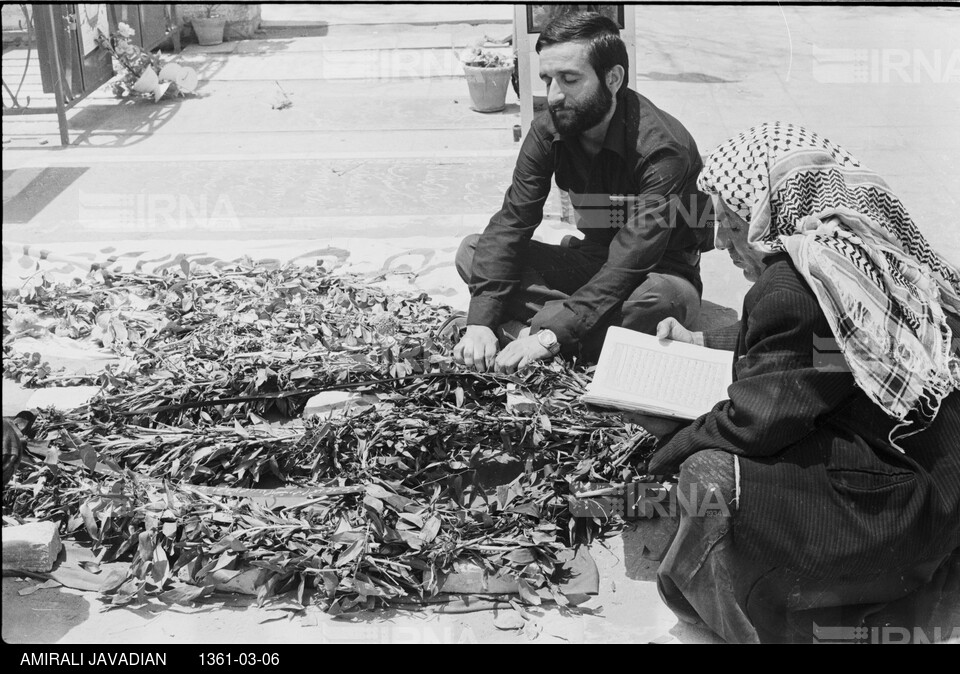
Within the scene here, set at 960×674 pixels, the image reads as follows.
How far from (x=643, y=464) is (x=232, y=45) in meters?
8.86

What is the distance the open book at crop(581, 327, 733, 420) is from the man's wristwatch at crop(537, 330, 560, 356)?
663 millimetres

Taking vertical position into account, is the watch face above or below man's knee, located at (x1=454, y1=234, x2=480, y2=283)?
below

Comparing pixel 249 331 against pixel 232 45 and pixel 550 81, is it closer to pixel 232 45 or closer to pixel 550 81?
pixel 550 81

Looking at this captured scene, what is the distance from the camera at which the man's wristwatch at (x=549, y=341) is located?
3.67 metres

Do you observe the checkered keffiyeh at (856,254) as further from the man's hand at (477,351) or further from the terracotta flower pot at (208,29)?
the terracotta flower pot at (208,29)

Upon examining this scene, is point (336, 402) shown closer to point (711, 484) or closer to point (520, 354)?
point (520, 354)

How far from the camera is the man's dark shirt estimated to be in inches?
150

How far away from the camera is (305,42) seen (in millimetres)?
10727

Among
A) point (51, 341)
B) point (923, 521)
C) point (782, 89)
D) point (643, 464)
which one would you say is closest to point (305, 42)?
point (782, 89)

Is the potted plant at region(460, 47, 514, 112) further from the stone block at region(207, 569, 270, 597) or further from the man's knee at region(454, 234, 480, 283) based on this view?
the stone block at region(207, 569, 270, 597)

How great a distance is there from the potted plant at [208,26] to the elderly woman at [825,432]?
9.11 metres
